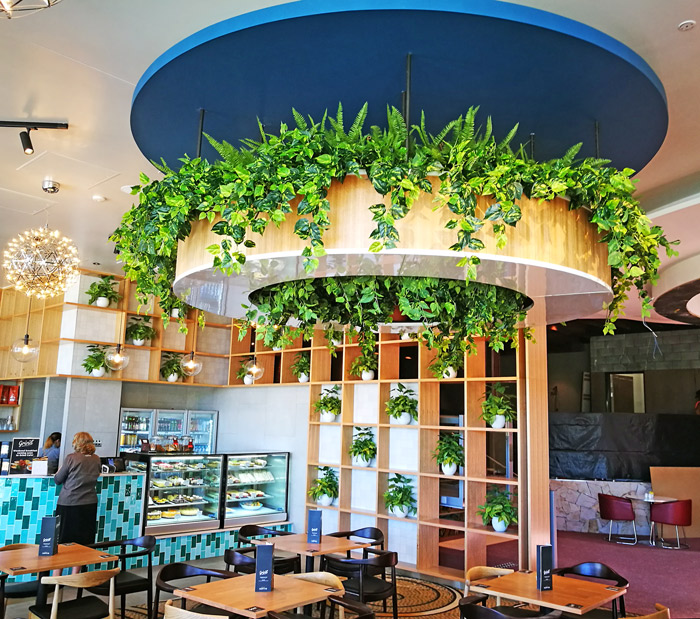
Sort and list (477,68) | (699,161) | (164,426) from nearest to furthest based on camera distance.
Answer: (477,68) < (699,161) < (164,426)

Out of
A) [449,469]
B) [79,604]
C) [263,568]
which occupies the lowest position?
[79,604]

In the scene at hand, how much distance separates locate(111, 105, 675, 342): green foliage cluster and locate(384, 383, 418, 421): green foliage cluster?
202 inches

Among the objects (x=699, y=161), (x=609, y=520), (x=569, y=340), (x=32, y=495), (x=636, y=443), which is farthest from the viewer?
(x=569, y=340)

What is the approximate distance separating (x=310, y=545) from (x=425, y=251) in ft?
13.5

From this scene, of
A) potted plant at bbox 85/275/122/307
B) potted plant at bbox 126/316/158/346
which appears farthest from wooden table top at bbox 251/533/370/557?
potted plant at bbox 85/275/122/307

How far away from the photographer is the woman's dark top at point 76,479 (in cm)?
672

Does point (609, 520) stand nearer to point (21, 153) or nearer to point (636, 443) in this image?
point (636, 443)

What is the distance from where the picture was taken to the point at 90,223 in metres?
7.10

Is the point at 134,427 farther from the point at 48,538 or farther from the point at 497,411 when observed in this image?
the point at 497,411

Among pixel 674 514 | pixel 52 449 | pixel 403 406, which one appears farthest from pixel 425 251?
pixel 674 514

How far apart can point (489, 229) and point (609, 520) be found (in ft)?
36.3

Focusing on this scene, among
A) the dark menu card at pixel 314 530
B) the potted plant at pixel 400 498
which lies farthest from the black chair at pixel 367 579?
the potted plant at pixel 400 498

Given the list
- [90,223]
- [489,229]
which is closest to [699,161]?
[489,229]

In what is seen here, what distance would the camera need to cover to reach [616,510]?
11234 mm
